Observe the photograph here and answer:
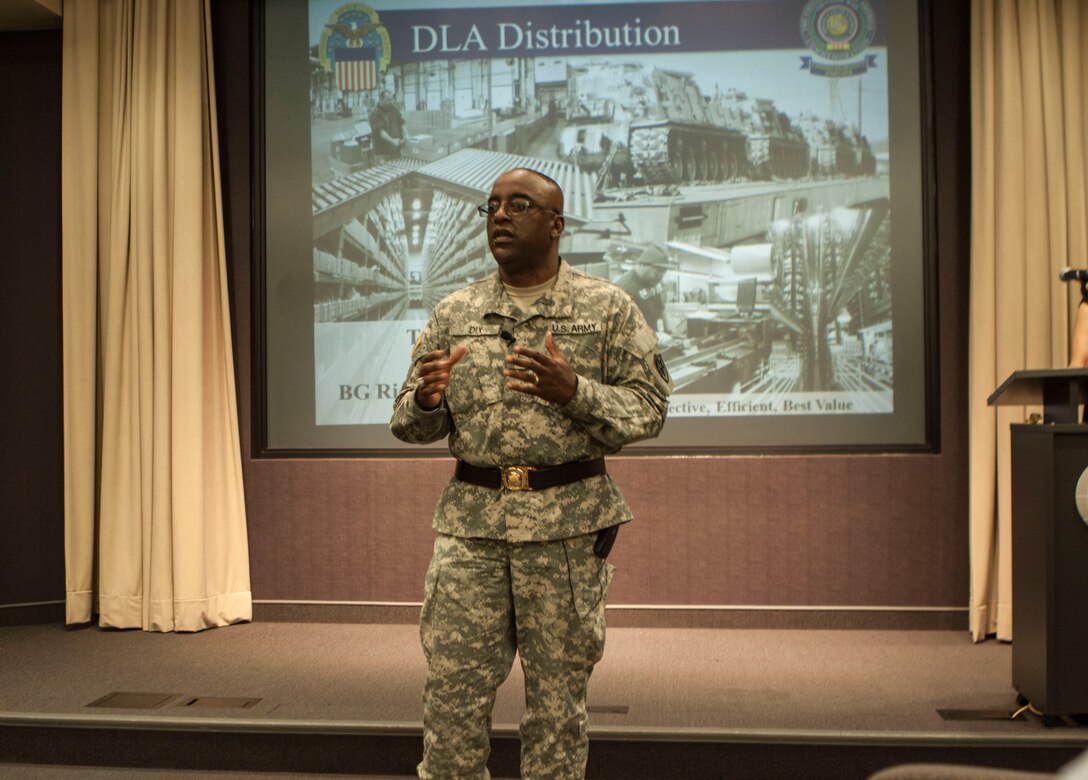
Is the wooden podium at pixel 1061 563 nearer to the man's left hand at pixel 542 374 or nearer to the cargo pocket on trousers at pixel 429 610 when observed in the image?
the man's left hand at pixel 542 374

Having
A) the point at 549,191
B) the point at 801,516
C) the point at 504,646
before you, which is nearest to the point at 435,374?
the point at 549,191

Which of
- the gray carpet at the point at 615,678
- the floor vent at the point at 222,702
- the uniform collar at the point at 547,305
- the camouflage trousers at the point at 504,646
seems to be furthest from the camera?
the floor vent at the point at 222,702

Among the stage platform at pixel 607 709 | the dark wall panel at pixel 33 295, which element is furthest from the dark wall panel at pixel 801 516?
the dark wall panel at pixel 33 295

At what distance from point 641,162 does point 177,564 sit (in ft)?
8.39

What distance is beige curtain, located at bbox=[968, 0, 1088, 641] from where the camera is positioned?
4.13 m

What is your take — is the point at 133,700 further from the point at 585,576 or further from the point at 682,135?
the point at 682,135

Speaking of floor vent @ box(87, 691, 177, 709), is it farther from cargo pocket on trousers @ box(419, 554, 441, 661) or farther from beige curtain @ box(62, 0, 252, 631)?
cargo pocket on trousers @ box(419, 554, 441, 661)

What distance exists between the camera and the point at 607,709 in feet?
10.6

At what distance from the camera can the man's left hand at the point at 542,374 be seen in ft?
6.70

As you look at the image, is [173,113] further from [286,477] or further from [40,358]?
[286,477]

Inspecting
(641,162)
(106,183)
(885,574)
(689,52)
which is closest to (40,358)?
(106,183)

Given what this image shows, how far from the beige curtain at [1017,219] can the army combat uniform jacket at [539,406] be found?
91.0 inches

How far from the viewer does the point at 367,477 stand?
4.58 metres

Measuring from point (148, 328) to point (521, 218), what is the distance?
275cm
